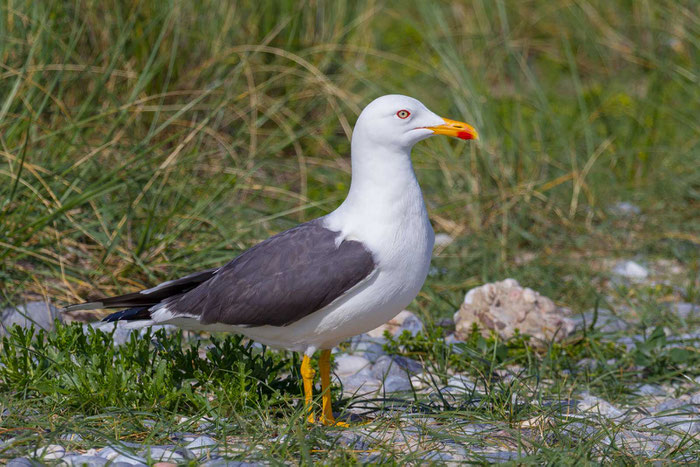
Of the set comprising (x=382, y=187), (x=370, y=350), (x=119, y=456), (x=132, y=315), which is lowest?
(x=370, y=350)

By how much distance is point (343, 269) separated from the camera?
122 inches

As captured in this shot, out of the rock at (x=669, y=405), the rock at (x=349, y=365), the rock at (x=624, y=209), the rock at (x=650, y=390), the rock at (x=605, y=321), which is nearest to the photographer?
the rock at (x=669, y=405)

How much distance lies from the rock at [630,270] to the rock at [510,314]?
3.92ft

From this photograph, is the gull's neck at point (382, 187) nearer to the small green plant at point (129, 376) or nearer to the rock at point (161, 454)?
the small green plant at point (129, 376)

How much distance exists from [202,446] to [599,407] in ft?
5.63

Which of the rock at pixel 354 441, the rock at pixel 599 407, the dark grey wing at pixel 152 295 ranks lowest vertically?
the rock at pixel 599 407

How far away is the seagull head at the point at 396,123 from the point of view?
3.26 metres

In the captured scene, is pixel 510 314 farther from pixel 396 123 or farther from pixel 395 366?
pixel 396 123

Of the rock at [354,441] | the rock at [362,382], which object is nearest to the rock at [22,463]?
the rock at [354,441]

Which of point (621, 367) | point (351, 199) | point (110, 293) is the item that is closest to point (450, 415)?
point (351, 199)

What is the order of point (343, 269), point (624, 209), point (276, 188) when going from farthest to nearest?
point (624, 209)
point (276, 188)
point (343, 269)

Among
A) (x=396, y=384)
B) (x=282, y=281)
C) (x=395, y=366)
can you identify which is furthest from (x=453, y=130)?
(x=395, y=366)

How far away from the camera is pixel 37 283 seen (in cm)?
440

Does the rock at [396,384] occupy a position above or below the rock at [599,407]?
above
